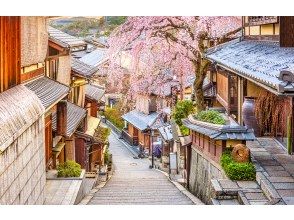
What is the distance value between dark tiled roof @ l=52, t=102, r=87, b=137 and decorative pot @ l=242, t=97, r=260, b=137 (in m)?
3.38

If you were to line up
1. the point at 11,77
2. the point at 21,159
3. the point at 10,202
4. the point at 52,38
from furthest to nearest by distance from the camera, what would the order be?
1. the point at 52,38
2. the point at 11,77
3. the point at 21,159
4. the point at 10,202

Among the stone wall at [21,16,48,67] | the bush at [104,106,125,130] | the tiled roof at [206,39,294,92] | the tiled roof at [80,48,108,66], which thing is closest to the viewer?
the tiled roof at [206,39,294,92]

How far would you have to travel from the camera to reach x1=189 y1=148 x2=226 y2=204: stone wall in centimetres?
740

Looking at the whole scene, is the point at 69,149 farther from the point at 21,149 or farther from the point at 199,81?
the point at 21,149

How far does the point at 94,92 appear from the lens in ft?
50.9

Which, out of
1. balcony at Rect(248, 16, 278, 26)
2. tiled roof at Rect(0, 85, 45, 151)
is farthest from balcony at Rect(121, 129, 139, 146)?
tiled roof at Rect(0, 85, 45, 151)

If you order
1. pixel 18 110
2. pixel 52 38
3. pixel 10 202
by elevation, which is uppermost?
pixel 52 38

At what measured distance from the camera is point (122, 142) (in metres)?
20.5

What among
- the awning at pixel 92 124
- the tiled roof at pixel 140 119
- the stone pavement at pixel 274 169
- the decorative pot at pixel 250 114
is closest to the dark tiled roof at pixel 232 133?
the stone pavement at pixel 274 169

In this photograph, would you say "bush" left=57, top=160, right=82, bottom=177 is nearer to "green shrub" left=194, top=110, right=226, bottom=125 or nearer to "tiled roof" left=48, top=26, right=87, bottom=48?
"green shrub" left=194, top=110, right=226, bottom=125

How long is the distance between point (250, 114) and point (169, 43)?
2499 millimetres
